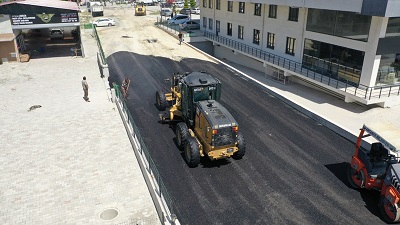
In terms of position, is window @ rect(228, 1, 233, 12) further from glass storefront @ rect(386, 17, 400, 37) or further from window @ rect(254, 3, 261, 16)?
glass storefront @ rect(386, 17, 400, 37)

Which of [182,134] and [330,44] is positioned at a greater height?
[330,44]

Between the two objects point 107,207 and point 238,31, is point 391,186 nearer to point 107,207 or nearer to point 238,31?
point 107,207

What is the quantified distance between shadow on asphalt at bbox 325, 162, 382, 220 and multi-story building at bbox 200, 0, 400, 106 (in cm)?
861

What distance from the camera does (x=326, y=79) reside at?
24.1 m

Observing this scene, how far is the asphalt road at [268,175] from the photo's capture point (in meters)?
11.1

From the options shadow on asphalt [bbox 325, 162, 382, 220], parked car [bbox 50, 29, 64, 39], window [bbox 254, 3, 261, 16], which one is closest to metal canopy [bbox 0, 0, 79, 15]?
parked car [bbox 50, 29, 64, 39]

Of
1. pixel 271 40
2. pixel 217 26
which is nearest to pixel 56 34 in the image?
pixel 217 26

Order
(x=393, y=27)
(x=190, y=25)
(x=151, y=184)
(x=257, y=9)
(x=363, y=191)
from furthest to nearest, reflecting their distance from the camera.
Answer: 1. (x=190, y=25)
2. (x=257, y=9)
3. (x=393, y=27)
4. (x=363, y=191)
5. (x=151, y=184)

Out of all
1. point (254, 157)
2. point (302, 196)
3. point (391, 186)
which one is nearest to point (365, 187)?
point (391, 186)

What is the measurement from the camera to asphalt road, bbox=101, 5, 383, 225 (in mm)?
11055

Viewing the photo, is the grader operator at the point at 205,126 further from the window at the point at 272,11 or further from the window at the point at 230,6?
the window at the point at 230,6

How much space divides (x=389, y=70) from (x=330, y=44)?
14.7ft

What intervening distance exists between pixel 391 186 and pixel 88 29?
139 feet

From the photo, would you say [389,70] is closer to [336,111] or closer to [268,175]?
[336,111]
